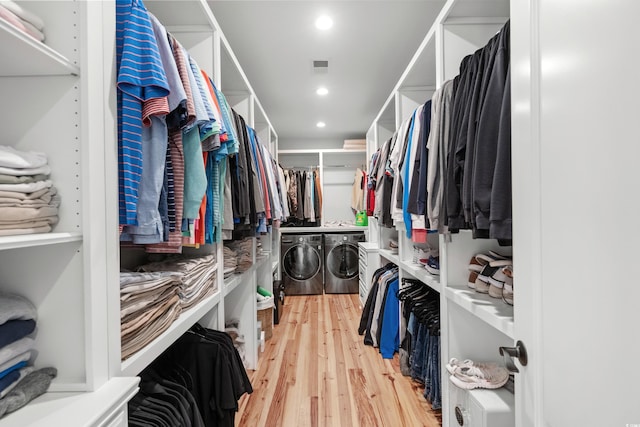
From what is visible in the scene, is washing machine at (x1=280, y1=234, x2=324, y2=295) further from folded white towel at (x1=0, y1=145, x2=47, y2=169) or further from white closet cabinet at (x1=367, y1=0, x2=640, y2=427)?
folded white towel at (x1=0, y1=145, x2=47, y2=169)

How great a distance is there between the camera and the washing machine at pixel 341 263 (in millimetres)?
4711

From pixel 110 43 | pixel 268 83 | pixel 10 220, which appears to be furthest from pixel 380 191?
pixel 10 220

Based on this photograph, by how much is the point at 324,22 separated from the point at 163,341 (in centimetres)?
220

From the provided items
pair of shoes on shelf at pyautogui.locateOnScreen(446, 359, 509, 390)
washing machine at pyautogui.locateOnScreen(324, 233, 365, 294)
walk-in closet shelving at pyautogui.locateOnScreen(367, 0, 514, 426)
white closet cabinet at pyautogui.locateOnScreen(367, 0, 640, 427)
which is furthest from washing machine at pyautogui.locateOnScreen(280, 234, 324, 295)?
white closet cabinet at pyautogui.locateOnScreen(367, 0, 640, 427)

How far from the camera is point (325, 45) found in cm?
250

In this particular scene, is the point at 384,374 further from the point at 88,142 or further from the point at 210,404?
the point at 88,142

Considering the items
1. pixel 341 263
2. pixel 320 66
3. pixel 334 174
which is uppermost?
pixel 320 66

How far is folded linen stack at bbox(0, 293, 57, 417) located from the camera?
64 centimetres

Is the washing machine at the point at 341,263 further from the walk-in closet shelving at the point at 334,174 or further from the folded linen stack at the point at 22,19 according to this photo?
the folded linen stack at the point at 22,19

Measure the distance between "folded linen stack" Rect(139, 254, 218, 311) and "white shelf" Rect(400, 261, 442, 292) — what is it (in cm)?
118

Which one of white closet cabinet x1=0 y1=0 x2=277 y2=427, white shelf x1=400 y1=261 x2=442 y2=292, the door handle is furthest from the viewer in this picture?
white shelf x1=400 y1=261 x2=442 y2=292

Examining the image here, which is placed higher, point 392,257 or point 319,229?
point 319,229

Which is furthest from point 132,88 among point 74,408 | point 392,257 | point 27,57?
point 392,257

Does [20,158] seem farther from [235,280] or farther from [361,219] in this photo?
[361,219]
